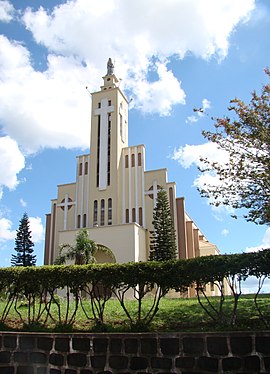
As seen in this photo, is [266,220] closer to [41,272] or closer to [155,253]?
[41,272]

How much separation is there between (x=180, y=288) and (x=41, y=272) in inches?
123

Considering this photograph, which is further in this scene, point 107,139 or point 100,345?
point 107,139

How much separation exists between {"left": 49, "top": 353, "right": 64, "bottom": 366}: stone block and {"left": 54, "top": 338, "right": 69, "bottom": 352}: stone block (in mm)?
101

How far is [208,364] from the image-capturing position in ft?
20.5

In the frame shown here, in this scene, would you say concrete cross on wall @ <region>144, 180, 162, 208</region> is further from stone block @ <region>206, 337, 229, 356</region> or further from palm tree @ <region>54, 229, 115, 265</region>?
stone block @ <region>206, 337, 229, 356</region>

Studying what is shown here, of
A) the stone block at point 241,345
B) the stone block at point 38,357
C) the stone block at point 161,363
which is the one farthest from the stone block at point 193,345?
the stone block at point 38,357

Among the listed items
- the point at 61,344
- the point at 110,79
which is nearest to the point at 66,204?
the point at 110,79

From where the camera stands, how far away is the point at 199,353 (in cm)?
632

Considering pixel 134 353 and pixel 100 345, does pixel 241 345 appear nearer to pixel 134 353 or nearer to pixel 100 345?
pixel 134 353

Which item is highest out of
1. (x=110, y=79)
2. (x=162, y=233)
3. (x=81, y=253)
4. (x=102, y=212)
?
(x=110, y=79)

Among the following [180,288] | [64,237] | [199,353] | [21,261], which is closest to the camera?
[199,353]

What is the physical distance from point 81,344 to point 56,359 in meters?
0.56

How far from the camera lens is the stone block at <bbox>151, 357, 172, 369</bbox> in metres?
6.41

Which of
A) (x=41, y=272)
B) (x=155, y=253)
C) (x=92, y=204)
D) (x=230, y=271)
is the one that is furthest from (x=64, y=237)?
(x=230, y=271)
